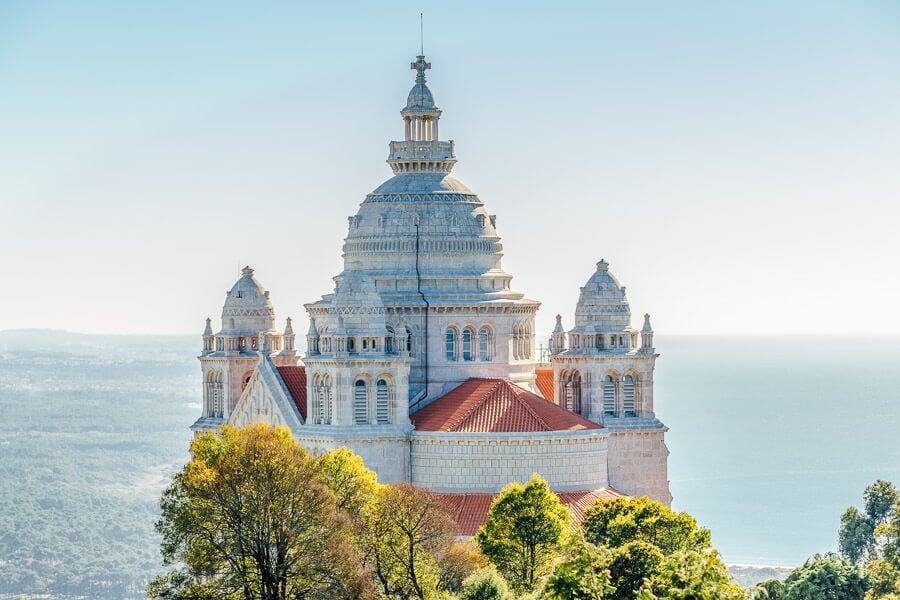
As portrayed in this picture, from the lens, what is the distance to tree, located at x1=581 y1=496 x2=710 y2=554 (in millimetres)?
93938

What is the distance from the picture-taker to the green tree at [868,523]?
133 metres

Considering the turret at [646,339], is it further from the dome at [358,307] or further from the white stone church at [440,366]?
the dome at [358,307]

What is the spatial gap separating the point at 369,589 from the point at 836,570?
95.4 feet

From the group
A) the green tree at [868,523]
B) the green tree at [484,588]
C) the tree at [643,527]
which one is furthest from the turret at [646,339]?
the green tree at [484,588]

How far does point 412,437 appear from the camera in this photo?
11038cm

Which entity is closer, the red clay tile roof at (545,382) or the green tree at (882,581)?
the green tree at (882,581)

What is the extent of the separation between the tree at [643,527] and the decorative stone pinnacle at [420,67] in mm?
33679

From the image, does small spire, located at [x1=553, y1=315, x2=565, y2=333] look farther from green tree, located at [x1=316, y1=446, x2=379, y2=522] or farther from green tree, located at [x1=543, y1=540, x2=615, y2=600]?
green tree, located at [x1=543, y1=540, x2=615, y2=600]

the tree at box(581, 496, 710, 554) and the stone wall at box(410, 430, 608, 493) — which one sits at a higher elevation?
the stone wall at box(410, 430, 608, 493)

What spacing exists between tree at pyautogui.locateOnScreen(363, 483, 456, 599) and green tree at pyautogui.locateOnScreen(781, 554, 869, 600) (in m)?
20.4

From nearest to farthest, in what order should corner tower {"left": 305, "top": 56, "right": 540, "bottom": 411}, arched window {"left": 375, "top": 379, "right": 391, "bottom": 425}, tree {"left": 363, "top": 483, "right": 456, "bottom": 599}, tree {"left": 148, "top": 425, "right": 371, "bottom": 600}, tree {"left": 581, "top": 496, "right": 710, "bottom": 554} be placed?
tree {"left": 148, "top": 425, "right": 371, "bottom": 600} < tree {"left": 363, "top": 483, "right": 456, "bottom": 599} < tree {"left": 581, "top": 496, "right": 710, "bottom": 554} < arched window {"left": 375, "top": 379, "right": 391, "bottom": 425} < corner tower {"left": 305, "top": 56, "right": 540, "bottom": 411}

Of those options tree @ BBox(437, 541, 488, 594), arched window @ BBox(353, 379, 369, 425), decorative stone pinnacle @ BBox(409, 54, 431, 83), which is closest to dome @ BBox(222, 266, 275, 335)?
decorative stone pinnacle @ BBox(409, 54, 431, 83)

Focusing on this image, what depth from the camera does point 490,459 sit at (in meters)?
110

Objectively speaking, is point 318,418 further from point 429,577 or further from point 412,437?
point 429,577
